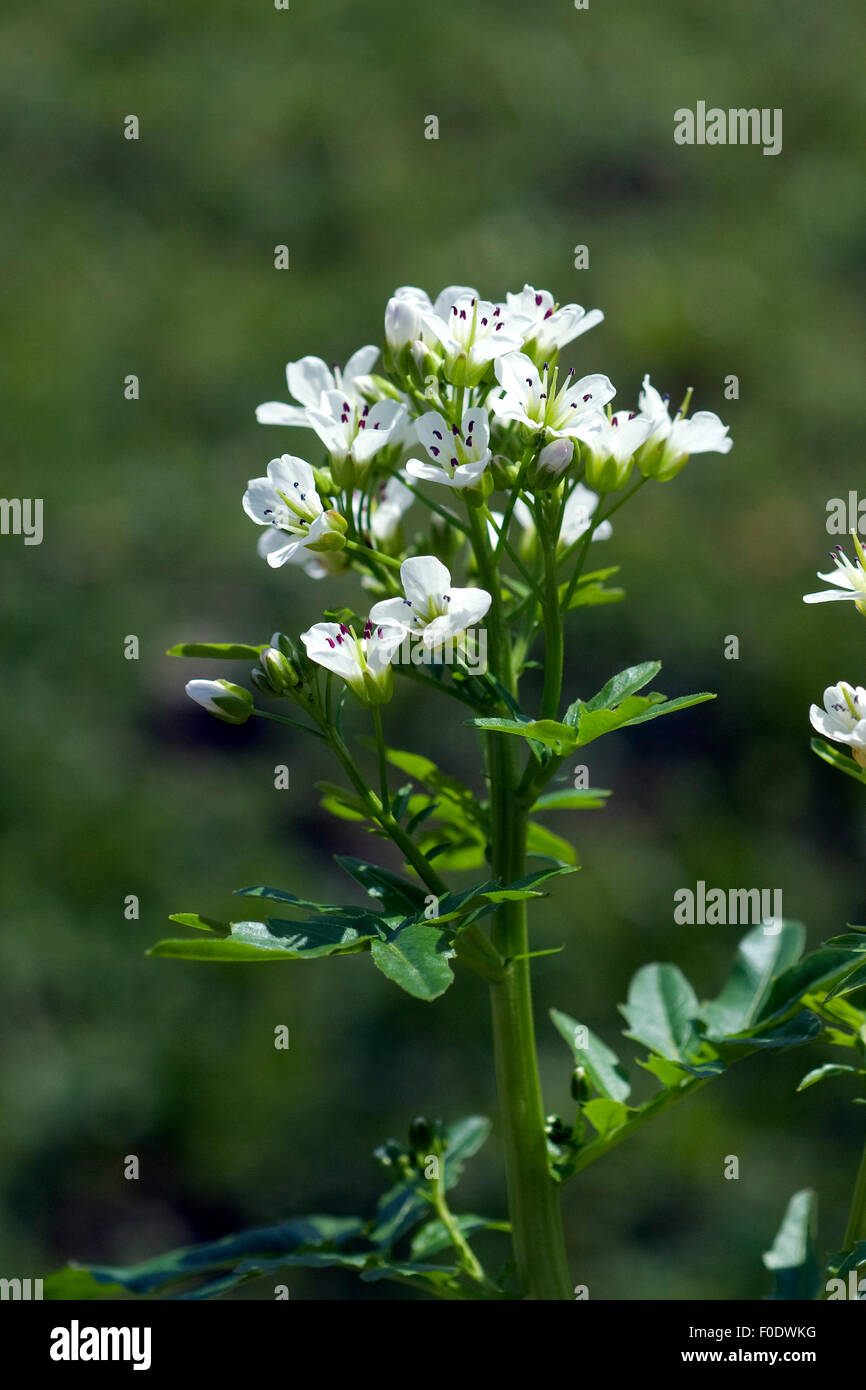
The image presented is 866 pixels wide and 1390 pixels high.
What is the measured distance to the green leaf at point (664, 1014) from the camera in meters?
2.29

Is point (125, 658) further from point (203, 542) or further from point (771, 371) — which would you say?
point (771, 371)

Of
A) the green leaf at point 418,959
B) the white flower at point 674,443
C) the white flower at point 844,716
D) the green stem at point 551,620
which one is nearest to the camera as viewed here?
the green leaf at point 418,959

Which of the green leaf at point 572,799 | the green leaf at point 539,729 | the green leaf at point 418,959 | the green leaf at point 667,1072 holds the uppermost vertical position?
the green leaf at point 539,729

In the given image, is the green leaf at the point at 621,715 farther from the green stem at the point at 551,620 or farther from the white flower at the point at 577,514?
the white flower at the point at 577,514

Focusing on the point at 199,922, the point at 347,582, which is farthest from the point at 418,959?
the point at 347,582

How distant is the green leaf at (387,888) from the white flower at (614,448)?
26.9 inches

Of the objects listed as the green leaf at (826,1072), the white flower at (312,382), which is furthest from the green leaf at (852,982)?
the white flower at (312,382)

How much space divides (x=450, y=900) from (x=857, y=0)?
806 cm

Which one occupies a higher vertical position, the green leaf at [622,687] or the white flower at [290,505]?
the white flower at [290,505]

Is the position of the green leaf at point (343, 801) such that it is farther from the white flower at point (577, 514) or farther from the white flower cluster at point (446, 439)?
the white flower at point (577, 514)

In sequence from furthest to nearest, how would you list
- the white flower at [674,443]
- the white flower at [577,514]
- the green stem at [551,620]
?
1. the white flower at [577,514]
2. the white flower at [674,443]
3. the green stem at [551,620]

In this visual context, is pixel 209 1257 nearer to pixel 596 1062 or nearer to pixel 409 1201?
pixel 409 1201

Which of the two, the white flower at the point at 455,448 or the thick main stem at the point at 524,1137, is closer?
the white flower at the point at 455,448
